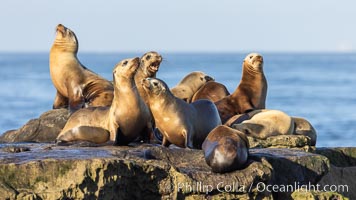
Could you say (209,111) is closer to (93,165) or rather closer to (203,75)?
(93,165)

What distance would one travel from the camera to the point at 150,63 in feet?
39.8

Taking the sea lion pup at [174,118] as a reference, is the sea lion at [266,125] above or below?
below

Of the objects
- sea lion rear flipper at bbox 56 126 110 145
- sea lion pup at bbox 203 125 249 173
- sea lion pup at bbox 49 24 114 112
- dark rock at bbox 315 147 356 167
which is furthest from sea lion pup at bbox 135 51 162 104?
sea lion pup at bbox 203 125 249 173

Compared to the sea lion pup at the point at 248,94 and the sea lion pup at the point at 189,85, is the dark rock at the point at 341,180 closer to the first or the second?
the sea lion pup at the point at 248,94

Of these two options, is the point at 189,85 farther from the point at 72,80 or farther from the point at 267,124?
the point at 267,124

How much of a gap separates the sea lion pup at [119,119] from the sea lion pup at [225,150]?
5.02 ft

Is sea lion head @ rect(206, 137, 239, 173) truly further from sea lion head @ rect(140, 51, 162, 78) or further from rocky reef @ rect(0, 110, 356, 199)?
sea lion head @ rect(140, 51, 162, 78)

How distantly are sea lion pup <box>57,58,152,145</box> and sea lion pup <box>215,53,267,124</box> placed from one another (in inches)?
114

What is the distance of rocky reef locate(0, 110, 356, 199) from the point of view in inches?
316

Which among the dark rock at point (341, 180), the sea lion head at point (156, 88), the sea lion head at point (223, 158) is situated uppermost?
the sea lion head at point (156, 88)

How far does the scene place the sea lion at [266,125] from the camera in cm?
1223

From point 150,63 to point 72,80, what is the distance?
206 cm

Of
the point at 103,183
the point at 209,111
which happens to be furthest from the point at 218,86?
the point at 103,183
